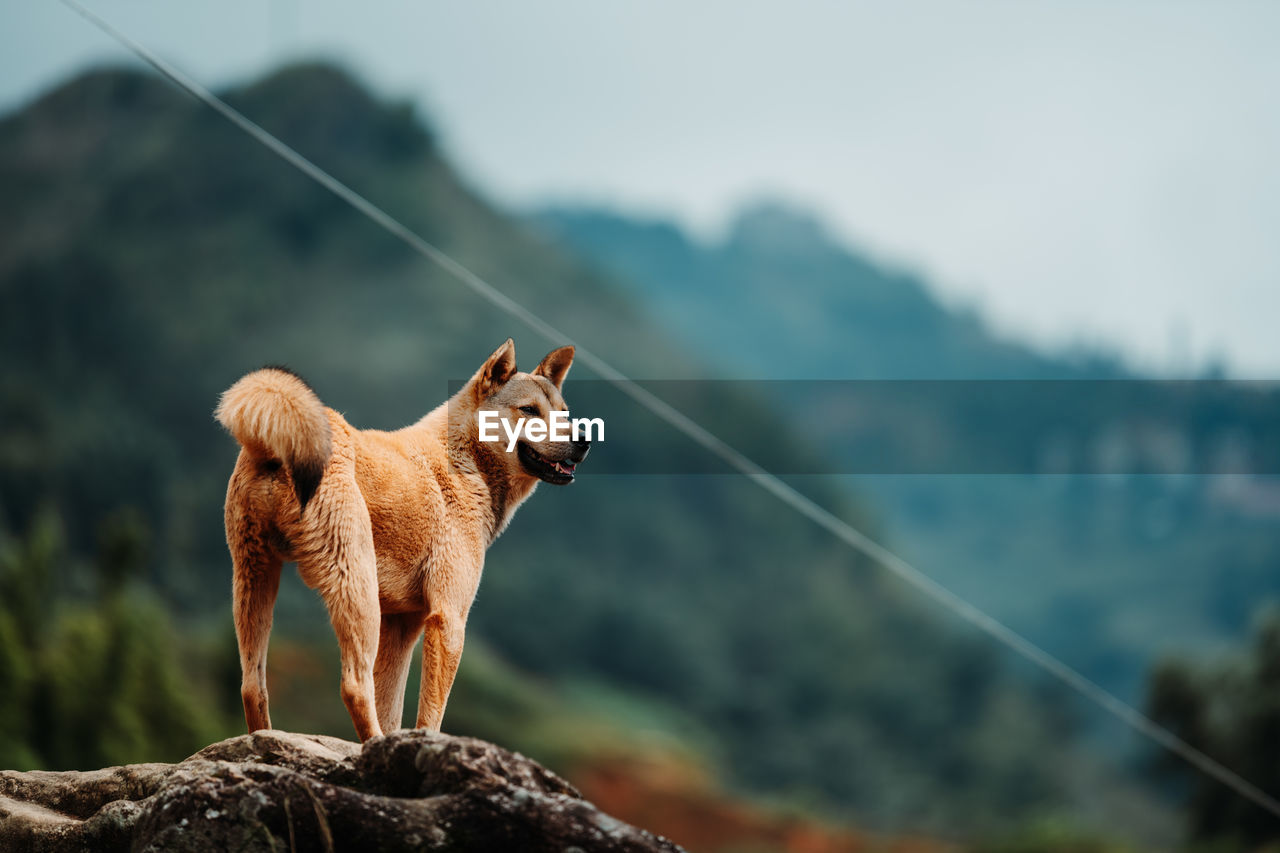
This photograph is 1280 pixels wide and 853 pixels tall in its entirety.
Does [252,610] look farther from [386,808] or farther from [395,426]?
[395,426]

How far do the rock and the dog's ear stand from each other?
179 centimetres

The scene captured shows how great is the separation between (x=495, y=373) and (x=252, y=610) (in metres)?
1.39

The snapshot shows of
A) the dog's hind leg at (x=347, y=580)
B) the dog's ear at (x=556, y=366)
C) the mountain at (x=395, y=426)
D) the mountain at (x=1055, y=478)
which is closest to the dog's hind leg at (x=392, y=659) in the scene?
the dog's hind leg at (x=347, y=580)

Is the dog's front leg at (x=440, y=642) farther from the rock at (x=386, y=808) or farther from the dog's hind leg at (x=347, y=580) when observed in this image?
the rock at (x=386, y=808)

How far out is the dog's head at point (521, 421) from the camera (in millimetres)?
5312

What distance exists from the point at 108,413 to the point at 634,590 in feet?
48.4

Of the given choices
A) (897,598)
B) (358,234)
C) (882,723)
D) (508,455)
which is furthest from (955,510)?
(508,455)

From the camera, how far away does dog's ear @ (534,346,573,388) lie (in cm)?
548

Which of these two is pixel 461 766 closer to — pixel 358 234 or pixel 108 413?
pixel 108 413

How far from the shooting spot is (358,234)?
133ft

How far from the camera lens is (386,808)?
4.07 metres

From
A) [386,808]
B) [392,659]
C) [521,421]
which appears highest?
[521,421]

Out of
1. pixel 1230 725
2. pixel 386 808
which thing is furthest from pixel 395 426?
pixel 386 808

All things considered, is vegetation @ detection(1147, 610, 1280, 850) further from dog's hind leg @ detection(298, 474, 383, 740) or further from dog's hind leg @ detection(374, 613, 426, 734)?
dog's hind leg @ detection(298, 474, 383, 740)
